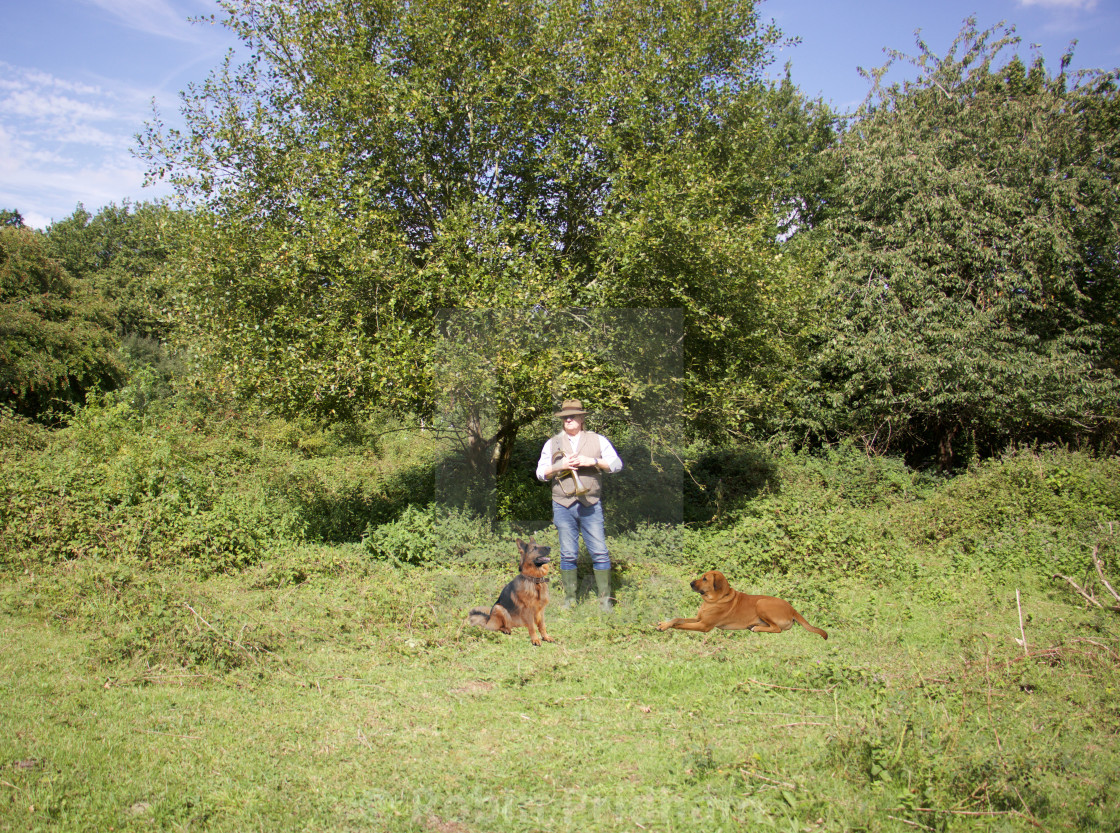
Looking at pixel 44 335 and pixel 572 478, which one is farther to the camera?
pixel 44 335

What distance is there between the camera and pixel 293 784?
10.9 ft

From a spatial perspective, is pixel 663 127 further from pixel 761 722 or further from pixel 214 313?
pixel 761 722

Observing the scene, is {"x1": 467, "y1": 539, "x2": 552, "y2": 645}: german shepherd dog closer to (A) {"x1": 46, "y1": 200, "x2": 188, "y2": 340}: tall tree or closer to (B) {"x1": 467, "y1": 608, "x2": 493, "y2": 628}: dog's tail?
(B) {"x1": 467, "y1": 608, "x2": 493, "y2": 628}: dog's tail

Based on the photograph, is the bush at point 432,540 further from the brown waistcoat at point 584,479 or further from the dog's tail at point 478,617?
the brown waistcoat at point 584,479

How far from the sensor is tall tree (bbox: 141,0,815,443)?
786 cm

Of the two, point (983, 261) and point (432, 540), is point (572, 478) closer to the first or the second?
point (432, 540)

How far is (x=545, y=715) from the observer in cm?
411

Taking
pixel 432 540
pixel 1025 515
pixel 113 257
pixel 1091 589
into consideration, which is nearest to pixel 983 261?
pixel 1025 515

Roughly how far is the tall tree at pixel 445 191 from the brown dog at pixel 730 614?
11.4 ft

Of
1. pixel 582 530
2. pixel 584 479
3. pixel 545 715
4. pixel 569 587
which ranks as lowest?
pixel 545 715

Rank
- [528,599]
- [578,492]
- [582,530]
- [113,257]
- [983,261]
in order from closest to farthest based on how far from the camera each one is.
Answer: [528,599] < [578,492] < [582,530] < [983,261] < [113,257]

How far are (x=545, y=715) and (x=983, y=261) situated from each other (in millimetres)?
11692

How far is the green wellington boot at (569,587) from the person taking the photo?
6.09m

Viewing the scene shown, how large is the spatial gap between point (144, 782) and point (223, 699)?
111 centimetres
